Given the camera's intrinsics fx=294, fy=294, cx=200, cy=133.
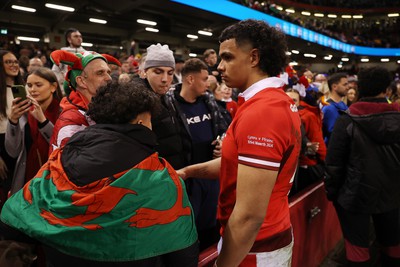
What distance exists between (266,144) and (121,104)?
56 centimetres

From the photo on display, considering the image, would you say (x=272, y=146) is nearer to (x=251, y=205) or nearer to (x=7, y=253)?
(x=251, y=205)

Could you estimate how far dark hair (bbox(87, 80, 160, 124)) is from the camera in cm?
113

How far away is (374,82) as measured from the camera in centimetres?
230

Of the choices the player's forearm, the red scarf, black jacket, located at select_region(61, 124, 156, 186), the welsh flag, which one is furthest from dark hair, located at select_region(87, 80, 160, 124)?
the red scarf

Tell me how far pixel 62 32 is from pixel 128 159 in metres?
15.8

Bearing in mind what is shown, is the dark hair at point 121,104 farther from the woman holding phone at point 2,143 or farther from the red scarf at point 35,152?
the woman holding phone at point 2,143

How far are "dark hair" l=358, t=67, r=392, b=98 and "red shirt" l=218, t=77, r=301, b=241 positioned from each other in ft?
4.82

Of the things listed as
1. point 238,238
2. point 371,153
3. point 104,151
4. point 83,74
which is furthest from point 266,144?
point 371,153

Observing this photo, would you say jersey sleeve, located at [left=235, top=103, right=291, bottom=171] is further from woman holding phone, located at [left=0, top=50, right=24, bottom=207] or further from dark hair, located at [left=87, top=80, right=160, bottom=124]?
woman holding phone, located at [left=0, top=50, right=24, bottom=207]

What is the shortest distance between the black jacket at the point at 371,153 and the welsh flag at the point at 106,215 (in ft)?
5.88

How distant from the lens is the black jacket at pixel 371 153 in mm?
2193

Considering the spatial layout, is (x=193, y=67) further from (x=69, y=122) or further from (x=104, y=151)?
(x=104, y=151)

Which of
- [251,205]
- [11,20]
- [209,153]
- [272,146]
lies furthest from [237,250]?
[11,20]

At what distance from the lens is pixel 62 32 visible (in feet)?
47.4
